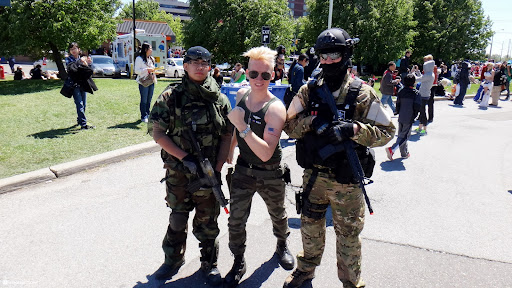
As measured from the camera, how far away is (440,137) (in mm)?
8914

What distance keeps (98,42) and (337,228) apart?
52.9 feet

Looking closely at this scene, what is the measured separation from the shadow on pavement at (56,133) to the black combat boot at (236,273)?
18.6 feet

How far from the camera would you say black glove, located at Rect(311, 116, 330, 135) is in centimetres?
245

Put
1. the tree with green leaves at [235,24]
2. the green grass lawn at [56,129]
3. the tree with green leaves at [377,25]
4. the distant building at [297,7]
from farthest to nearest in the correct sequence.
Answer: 1. the distant building at [297,7]
2. the tree with green leaves at [377,25]
3. the tree with green leaves at [235,24]
4. the green grass lawn at [56,129]

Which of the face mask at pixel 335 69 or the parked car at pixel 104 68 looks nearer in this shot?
the face mask at pixel 335 69

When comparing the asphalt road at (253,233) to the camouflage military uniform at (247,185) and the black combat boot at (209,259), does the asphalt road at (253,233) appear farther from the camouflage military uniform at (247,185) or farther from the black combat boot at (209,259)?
the camouflage military uniform at (247,185)

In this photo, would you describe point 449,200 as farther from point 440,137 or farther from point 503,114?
point 503,114

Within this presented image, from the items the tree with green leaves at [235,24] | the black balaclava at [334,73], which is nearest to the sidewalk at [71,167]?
the black balaclava at [334,73]

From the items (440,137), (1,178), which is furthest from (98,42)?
(440,137)

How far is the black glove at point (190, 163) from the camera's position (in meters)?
2.79

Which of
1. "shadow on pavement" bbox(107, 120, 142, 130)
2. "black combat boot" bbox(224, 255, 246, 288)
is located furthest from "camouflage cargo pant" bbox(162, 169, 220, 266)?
"shadow on pavement" bbox(107, 120, 142, 130)

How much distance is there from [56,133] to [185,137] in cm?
571

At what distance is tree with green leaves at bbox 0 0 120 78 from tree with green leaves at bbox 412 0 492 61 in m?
28.5

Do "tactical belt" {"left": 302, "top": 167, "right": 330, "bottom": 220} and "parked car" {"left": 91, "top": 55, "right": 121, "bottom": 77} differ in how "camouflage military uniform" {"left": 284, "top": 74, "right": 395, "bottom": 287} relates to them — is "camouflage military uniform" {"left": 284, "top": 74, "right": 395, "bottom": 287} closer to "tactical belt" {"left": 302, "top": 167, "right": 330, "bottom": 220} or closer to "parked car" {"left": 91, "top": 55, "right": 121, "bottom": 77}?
"tactical belt" {"left": 302, "top": 167, "right": 330, "bottom": 220}
